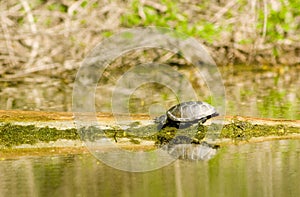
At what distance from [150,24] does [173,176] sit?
8.94 metres

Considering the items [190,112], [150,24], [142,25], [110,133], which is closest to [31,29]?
[142,25]

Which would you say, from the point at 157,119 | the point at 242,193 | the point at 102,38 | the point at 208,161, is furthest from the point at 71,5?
the point at 242,193

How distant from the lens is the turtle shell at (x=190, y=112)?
27.5ft

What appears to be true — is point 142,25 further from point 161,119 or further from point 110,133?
point 110,133

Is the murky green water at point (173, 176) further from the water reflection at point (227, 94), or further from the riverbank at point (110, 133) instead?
the water reflection at point (227, 94)

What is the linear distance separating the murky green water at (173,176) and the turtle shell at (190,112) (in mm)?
634

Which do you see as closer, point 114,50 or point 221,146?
point 221,146

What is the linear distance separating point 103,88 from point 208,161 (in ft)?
19.7

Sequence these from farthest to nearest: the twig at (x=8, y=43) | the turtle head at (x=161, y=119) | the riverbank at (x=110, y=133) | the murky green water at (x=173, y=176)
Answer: the twig at (x=8, y=43) → the turtle head at (x=161, y=119) → the riverbank at (x=110, y=133) → the murky green water at (x=173, y=176)

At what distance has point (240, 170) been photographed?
7012 mm

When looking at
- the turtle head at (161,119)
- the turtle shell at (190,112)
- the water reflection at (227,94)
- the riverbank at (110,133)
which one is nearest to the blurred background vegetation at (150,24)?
the water reflection at (227,94)

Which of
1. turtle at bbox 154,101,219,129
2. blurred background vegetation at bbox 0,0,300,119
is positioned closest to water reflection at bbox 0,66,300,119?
blurred background vegetation at bbox 0,0,300,119

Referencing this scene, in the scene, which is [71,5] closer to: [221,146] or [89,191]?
[221,146]

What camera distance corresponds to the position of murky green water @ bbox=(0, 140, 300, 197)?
20.9 feet
